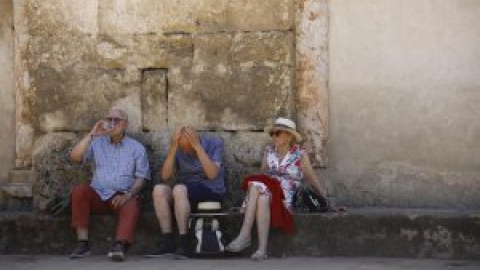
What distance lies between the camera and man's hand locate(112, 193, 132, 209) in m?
7.40

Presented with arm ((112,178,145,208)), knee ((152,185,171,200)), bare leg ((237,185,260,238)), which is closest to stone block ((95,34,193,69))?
arm ((112,178,145,208))

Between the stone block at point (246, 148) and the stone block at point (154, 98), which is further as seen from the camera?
the stone block at point (154, 98)

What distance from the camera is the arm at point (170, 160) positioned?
7.43 metres

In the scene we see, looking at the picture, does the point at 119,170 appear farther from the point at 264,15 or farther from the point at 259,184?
the point at 264,15

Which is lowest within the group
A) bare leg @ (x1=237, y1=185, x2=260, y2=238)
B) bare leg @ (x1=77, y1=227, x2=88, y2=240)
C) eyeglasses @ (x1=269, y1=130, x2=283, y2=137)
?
bare leg @ (x1=77, y1=227, x2=88, y2=240)

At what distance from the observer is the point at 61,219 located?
299 inches

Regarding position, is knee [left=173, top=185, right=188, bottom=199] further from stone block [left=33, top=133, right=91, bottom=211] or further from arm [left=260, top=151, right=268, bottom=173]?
stone block [left=33, top=133, right=91, bottom=211]

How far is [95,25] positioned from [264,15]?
1495 mm

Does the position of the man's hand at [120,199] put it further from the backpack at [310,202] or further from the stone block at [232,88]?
the backpack at [310,202]

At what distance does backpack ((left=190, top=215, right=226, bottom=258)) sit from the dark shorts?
0.20m

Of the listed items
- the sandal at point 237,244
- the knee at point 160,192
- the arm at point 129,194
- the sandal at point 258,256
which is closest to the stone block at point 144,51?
the arm at point 129,194

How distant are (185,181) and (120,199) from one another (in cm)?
57

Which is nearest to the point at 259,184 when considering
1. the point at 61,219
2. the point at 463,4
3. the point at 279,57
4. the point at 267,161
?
the point at 267,161

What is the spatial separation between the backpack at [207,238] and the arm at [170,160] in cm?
A: 50
